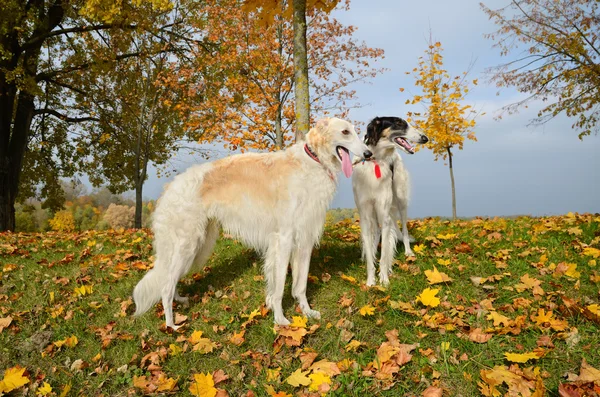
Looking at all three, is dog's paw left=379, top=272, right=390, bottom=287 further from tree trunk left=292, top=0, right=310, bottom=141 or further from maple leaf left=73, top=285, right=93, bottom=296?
maple leaf left=73, top=285, right=93, bottom=296

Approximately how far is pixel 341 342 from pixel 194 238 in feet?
6.75

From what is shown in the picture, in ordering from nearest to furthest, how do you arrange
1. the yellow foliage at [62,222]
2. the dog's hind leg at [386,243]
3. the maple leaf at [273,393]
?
the maple leaf at [273,393] < the dog's hind leg at [386,243] < the yellow foliage at [62,222]

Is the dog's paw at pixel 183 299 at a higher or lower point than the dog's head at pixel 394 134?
lower

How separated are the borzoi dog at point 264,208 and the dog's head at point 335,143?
0.01 metres


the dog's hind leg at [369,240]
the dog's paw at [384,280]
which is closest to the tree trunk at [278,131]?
the dog's hind leg at [369,240]

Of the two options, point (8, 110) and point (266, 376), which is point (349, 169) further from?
point (8, 110)

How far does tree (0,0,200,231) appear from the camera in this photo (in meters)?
13.5

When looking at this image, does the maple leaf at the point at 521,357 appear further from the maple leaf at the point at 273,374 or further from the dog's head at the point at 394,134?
the dog's head at the point at 394,134

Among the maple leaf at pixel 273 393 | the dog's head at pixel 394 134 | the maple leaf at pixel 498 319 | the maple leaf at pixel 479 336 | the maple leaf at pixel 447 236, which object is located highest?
the dog's head at pixel 394 134

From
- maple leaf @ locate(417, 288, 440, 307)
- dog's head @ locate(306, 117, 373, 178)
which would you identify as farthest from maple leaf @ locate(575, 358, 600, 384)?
dog's head @ locate(306, 117, 373, 178)

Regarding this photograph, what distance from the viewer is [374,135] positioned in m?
5.32

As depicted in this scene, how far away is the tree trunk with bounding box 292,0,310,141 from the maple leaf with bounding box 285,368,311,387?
4.60m

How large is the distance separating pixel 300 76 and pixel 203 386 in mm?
5581

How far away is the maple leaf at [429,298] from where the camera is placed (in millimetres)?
4289
